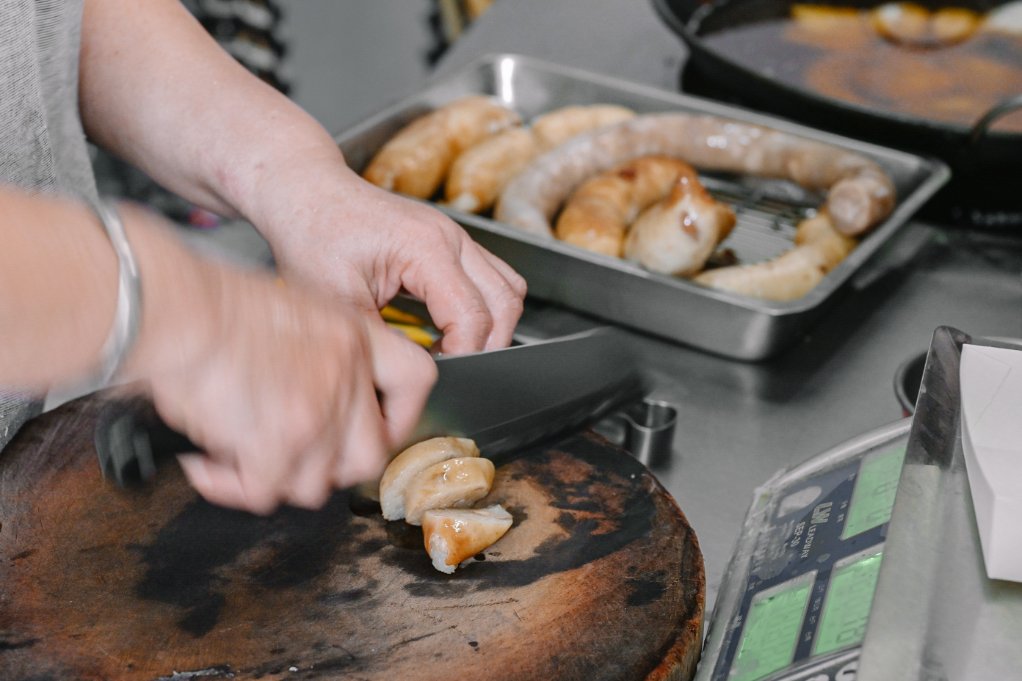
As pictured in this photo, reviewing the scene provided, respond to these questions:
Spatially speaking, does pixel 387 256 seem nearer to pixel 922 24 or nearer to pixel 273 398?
pixel 273 398

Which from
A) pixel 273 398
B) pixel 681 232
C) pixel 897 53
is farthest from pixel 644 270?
pixel 897 53

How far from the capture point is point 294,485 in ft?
3.14

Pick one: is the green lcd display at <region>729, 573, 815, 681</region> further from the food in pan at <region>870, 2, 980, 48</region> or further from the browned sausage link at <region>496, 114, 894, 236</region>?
the food in pan at <region>870, 2, 980, 48</region>

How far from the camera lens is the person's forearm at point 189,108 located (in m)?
1.38

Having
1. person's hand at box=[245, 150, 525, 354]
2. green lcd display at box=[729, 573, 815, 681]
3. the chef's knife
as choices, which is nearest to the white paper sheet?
green lcd display at box=[729, 573, 815, 681]

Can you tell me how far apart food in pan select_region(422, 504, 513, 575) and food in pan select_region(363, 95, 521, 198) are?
0.89 meters

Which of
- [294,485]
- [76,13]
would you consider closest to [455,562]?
[294,485]

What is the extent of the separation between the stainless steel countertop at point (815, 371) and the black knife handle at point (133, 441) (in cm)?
57

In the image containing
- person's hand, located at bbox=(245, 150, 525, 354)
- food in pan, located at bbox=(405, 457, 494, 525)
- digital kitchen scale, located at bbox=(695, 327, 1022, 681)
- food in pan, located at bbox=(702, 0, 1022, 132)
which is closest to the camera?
digital kitchen scale, located at bbox=(695, 327, 1022, 681)

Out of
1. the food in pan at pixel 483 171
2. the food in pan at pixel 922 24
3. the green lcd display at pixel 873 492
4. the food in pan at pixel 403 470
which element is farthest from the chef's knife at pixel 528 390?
the food in pan at pixel 922 24

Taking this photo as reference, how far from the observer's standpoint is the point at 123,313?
2.85 feet

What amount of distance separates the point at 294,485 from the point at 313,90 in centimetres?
404

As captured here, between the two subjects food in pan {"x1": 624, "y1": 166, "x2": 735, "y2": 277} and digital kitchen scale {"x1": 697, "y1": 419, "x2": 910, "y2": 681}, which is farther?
food in pan {"x1": 624, "y1": 166, "x2": 735, "y2": 277}

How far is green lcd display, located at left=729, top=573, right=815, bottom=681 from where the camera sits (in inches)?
32.9
